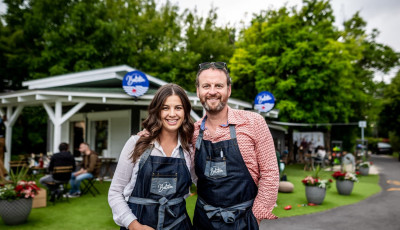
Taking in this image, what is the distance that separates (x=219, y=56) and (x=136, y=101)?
54.2 ft

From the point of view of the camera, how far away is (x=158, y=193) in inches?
77.9

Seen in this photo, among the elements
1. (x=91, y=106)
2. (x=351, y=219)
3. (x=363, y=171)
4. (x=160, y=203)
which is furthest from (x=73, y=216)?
(x=363, y=171)

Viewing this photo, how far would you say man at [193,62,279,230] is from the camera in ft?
6.63

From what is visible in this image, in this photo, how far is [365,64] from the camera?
29000 millimetres

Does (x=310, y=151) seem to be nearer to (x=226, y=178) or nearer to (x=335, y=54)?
(x=335, y=54)

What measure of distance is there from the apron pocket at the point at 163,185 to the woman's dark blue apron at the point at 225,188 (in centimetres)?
22

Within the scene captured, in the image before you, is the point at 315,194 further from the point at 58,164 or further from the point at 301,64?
the point at 301,64

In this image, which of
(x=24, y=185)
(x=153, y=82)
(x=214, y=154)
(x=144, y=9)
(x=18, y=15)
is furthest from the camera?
(x=144, y=9)

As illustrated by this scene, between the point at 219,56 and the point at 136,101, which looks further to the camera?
the point at 219,56

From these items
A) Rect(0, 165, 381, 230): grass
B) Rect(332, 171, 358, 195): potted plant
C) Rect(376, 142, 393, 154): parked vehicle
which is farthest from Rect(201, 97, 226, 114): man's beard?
Rect(376, 142, 393, 154): parked vehicle

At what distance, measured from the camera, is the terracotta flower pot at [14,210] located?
5.52m

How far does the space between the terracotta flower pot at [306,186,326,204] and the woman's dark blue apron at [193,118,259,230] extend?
6.45 m

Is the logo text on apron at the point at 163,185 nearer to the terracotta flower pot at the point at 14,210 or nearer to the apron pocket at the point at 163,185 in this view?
the apron pocket at the point at 163,185

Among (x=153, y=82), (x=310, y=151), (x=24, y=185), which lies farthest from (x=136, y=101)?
(x=310, y=151)
